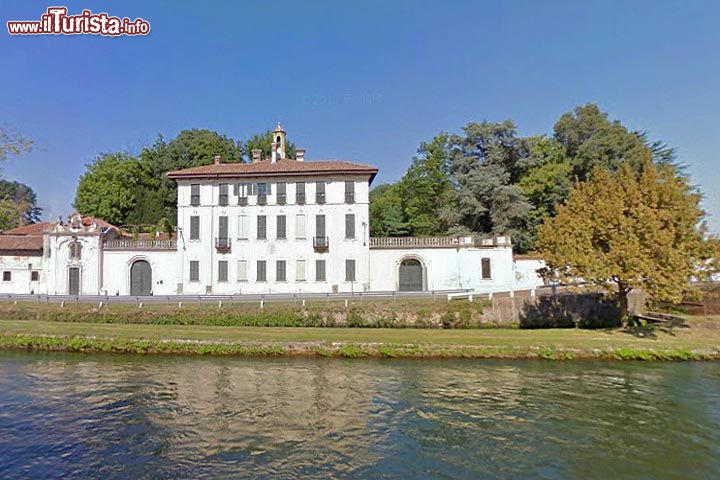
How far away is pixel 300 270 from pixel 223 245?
255 inches

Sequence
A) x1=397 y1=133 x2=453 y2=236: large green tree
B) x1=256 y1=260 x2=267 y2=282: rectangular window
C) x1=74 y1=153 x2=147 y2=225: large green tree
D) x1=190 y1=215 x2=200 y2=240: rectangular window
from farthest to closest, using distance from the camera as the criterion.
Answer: x1=74 y1=153 x2=147 y2=225: large green tree < x1=397 y1=133 x2=453 y2=236: large green tree < x1=190 y1=215 x2=200 y2=240: rectangular window < x1=256 y1=260 x2=267 y2=282: rectangular window

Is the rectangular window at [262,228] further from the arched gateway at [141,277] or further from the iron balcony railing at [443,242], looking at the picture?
the arched gateway at [141,277]

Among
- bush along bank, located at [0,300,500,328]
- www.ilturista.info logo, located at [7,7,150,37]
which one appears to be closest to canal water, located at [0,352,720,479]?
bush along bank, located at [0,300,500,328]

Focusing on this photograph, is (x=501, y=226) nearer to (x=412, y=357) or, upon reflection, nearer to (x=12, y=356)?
(x=412, y=357)

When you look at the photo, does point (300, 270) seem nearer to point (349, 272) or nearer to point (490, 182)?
point (349, 272)

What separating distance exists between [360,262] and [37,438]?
26.0 metres

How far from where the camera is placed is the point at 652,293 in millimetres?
20922

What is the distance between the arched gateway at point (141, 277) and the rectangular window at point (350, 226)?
16.1 meters

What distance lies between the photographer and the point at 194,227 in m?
35.3

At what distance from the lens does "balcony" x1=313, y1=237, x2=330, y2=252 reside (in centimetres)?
3478

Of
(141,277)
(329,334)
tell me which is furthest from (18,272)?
(329,334)

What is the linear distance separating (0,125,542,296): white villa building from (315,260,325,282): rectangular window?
8 cm

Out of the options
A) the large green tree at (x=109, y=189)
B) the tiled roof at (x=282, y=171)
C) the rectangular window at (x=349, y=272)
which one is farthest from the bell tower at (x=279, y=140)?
the large green tree at (x=109, y=189)

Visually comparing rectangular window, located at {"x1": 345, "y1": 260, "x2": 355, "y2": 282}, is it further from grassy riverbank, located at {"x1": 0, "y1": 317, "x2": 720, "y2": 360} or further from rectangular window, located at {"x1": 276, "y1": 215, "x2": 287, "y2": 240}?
grassy riverbank, located at {"x1": 0, "y1": 317, "x2": 720, "y2": 360}
